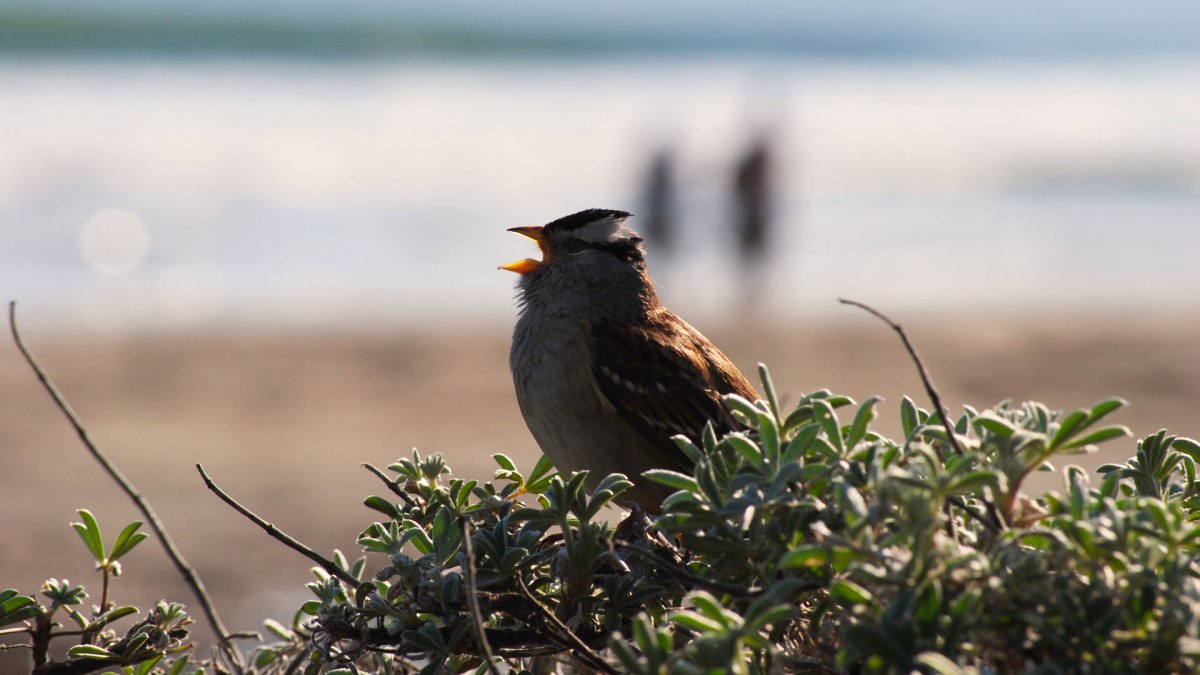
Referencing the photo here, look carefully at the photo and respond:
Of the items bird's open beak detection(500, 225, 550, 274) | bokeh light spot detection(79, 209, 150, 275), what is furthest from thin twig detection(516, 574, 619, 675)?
bokeh light spot detection(79, 209, 150, 275)

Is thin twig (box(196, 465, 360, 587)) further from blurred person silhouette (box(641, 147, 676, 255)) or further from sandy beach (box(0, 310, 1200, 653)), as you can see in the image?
blurred person silhouette (box(641, 147, 676, 255))

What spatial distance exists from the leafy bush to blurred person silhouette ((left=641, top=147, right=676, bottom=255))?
17834 mm

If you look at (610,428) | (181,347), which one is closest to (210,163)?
(181,347)

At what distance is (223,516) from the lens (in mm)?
10062

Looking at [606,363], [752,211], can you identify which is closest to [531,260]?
[606,363]

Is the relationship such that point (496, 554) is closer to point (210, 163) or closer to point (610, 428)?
point (610, 428)

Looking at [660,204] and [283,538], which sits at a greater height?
[283,538]

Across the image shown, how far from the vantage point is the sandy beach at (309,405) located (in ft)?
30.9

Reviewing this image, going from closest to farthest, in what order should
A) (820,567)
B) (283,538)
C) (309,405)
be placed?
(820,567), (283,538), (309,405)

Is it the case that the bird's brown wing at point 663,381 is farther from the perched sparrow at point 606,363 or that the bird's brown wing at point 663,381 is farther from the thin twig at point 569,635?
the thin twig at point 569,635

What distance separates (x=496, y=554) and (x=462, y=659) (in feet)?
0.87

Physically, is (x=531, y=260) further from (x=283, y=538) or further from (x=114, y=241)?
(x=114, y=241)

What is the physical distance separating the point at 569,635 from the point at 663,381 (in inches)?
87.3

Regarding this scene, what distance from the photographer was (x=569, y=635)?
7.39 ft
